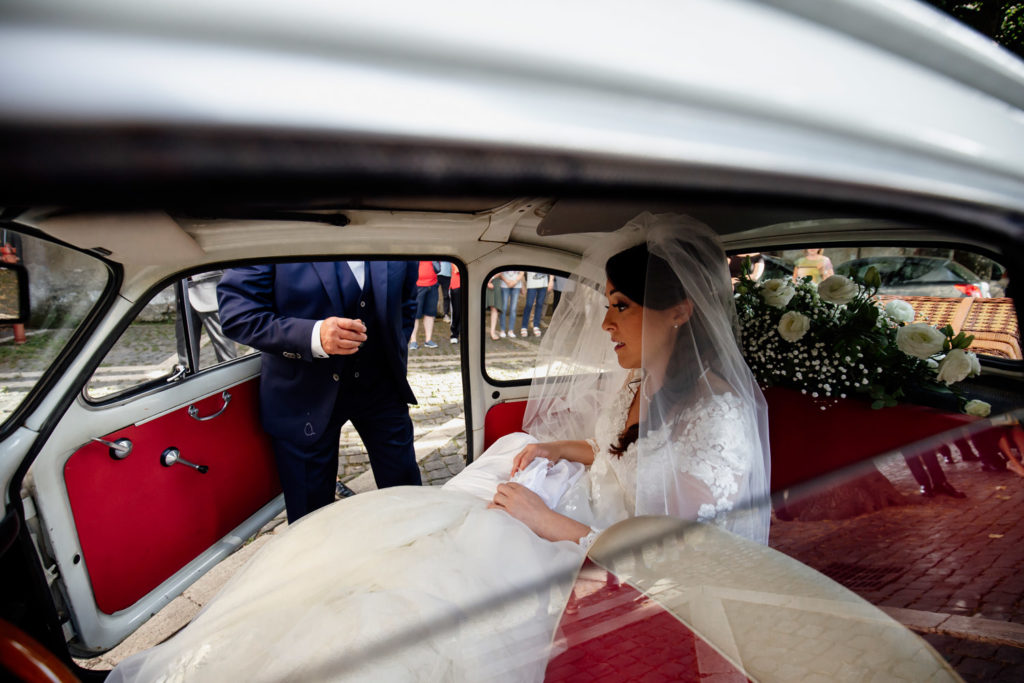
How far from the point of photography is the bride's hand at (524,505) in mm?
1656

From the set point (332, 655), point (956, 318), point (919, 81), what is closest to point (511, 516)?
point (332, 655)

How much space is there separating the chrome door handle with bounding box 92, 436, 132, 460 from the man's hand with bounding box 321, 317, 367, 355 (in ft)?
2.99

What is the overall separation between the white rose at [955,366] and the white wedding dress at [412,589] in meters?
0.75

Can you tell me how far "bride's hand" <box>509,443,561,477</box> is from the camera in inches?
83.6

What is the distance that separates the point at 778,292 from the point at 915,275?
515mm

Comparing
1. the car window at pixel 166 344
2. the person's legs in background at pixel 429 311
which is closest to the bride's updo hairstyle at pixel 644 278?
the car window at pixel 166 344

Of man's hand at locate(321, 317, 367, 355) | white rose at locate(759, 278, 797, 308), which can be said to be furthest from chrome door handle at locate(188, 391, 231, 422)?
white rose at locate(759, 278, 797, 308)

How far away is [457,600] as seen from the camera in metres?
1.26

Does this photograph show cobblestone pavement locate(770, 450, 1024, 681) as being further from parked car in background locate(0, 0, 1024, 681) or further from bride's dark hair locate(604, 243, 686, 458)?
bride's dark hair locate(604, 243, 686, 458)

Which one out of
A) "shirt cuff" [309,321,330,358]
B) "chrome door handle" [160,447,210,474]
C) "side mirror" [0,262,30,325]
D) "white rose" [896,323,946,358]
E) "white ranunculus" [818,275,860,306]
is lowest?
"chrome door handle" [160,447,210,474]

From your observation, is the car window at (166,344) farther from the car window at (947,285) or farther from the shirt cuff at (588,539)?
the car window at (947,285)

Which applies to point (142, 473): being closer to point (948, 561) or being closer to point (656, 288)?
point (656, 288)

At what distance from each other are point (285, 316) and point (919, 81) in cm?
243

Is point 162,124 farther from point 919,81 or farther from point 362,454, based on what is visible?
point 362,454
